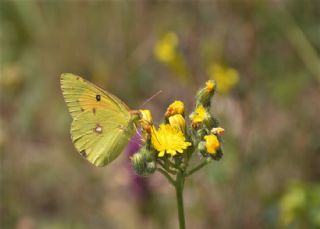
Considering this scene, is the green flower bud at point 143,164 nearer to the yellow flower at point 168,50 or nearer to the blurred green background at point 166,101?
the blurred green background at point 166,101

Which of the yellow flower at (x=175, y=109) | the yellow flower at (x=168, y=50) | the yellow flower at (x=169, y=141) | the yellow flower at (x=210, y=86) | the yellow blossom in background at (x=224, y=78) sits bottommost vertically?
the yellow flower at (x=169, y=141)

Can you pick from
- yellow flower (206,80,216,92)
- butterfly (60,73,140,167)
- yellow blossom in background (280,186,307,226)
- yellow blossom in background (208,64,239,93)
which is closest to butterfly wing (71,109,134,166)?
butterfly (60,73,140,167)

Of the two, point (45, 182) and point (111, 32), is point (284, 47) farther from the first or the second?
point (45, 182)

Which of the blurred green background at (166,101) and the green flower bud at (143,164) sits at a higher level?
the blurred green background at (166,101)

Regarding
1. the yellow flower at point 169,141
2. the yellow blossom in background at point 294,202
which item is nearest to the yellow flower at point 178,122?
the yellow flower at point 169,141

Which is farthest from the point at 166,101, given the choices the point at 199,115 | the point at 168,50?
the point at 199,115

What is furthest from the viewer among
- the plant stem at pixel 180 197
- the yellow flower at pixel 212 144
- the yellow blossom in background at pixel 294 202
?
the yellow blossom in background at pixel 294 202

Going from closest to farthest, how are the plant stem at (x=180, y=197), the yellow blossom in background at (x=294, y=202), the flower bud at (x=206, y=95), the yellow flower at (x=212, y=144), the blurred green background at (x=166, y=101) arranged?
the plant stem at (x=180, y=197), the yellow flower at (x=212, y=144), the flower bud at (x=206, y=95), the yellow blossom in background at (x=294, y=202), the blurred green background at (x=166, y=101)
